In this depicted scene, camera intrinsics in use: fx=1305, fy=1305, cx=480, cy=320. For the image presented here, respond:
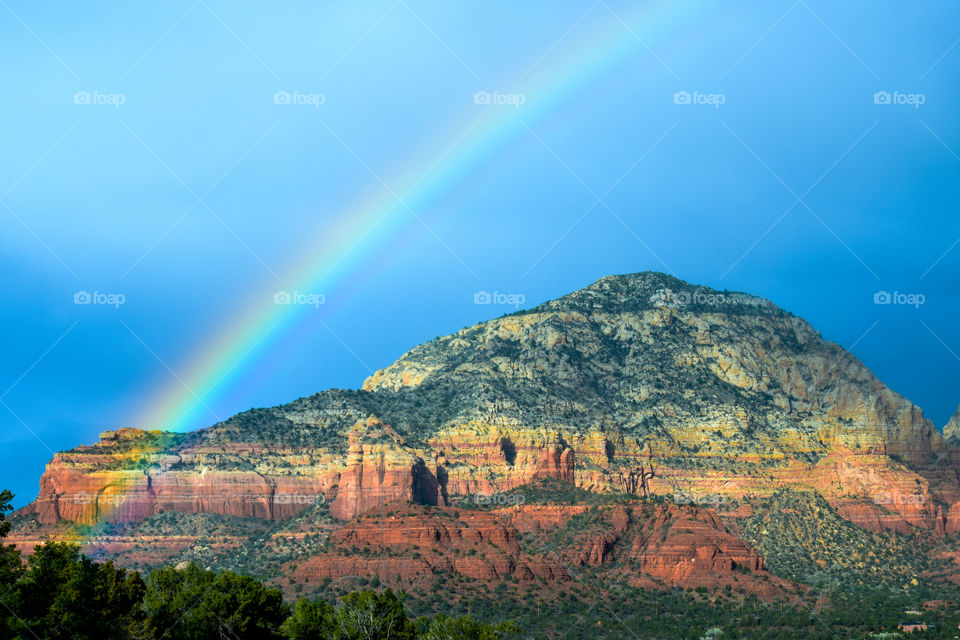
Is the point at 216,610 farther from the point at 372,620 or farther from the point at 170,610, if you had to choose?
the point at 372,620

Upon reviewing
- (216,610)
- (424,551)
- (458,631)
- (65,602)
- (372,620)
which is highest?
(424,551)

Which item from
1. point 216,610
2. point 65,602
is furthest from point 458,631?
point 65,602

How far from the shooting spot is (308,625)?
10075 centimetres

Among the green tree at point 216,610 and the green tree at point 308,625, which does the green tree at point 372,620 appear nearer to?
the green tree at point 308,625

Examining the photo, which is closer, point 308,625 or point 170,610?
point 308,625

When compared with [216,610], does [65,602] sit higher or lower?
lower

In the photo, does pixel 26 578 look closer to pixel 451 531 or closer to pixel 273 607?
pixel 273 607

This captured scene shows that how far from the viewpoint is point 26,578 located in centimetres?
8400

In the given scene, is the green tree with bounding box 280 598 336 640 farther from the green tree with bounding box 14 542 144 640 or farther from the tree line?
the green tree with bounding box 14 542 144 640

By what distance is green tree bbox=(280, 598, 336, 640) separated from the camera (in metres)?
99.7

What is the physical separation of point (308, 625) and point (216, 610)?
7126mm

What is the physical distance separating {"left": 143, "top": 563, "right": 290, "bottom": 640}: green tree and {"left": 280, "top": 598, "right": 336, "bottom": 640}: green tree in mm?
2125

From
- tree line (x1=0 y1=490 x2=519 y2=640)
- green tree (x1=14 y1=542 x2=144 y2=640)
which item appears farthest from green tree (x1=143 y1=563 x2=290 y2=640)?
green tree (x1=14 y1=542 x2=144 y2=640)

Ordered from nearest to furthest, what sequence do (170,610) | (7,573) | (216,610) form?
(7,573), (216,610), (170,610)
